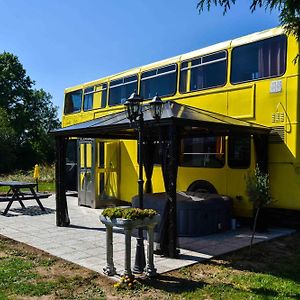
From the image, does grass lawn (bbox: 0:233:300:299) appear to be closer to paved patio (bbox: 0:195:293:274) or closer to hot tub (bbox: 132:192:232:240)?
paved patio (bbox: 0:195:293:274)

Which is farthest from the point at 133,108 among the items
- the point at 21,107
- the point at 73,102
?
the point at 21,107

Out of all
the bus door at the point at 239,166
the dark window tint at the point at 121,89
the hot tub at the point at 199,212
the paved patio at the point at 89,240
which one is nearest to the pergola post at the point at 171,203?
the paved patio at the point at 89,240

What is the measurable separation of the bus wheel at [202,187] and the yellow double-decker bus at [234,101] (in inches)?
1.0

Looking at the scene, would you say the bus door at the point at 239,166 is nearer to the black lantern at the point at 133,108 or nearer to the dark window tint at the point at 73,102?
the black lantern at the point at 133,108

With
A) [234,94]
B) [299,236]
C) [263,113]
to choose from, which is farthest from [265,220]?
[234,94]

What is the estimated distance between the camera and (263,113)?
29.3 feet

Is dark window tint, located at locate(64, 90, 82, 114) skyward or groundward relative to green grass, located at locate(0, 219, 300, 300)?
skyward

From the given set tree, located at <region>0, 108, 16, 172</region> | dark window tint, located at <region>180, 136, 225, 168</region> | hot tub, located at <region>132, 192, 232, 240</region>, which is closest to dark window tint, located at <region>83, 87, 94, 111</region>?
dark window tint, located at <region>180, 136, 225, 168</region>

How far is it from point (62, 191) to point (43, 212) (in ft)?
8.06

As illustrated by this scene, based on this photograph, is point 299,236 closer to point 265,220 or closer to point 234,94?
point 265,220

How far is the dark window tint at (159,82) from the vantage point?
10.8 meters

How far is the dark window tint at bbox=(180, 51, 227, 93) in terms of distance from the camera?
962cm

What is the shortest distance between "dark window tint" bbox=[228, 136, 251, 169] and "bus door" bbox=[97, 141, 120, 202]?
4518 millimetres

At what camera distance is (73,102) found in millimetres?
15312
